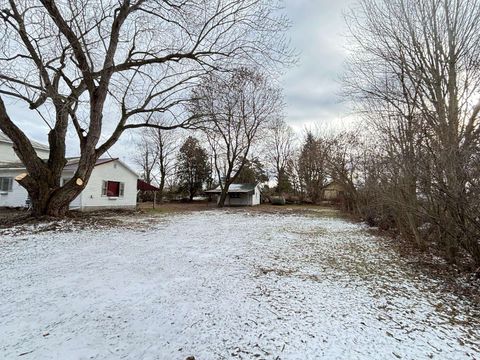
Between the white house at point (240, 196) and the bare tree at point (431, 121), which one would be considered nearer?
the bare tree at point (431, 121)

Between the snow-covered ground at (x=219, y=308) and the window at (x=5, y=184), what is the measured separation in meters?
15.0

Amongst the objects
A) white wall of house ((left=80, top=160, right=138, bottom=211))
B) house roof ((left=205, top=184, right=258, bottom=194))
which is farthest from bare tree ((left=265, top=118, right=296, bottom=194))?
white wall of house ((left=80, top=160, right=138, bottom=211))

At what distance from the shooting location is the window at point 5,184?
17.4 meters

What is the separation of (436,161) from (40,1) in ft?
35.7

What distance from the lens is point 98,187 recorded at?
1664 centimetres

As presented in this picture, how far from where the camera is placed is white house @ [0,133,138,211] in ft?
51.8

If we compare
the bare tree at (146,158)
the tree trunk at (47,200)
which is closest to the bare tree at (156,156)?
the bare tree at (146,158)

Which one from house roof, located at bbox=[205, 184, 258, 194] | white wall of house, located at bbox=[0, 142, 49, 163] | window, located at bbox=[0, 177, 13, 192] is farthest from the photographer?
house roof, located at bbox=[205, 184, 258, 194]

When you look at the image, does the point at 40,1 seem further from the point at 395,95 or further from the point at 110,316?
the point at 395,95

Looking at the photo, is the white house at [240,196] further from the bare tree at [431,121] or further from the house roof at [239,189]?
the bare tree at [431,121]

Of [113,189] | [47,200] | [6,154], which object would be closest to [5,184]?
[6,154]

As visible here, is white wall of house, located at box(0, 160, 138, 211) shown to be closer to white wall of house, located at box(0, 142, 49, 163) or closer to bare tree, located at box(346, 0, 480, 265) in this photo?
white wall of house, located at box(0, 142, 49, 163)

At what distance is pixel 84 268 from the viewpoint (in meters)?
4.71

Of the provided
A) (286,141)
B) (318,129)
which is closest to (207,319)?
(318,129)
